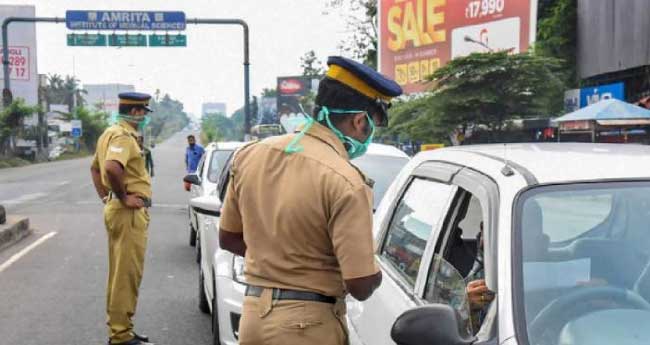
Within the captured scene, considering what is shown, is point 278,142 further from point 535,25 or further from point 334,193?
point 535,25

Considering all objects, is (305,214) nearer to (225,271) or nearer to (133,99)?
(225,271)

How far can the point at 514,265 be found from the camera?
221cm

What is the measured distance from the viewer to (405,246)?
3.28m

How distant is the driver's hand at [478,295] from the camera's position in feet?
7.53

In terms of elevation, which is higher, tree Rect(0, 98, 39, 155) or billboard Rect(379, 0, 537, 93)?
billboard Rect(379, 0, 537, 93)

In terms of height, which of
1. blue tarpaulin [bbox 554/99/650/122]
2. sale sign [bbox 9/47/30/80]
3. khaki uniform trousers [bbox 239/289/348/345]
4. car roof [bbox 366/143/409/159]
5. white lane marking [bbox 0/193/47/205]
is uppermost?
sale sign [bbox 9/47/30/80]

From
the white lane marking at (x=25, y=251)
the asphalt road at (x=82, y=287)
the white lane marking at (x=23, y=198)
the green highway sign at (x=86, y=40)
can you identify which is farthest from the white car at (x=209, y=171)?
the green highway sign at (x=86, y=40)

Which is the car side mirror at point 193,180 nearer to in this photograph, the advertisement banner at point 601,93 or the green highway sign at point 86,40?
the advertisement banner at point 601,93

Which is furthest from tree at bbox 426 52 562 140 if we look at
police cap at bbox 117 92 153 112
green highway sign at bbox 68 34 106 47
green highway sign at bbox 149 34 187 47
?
police cap at bbox 117 92 153 112

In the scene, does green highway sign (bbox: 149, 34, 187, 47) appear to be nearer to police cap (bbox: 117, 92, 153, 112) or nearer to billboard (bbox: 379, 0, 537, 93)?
billboard (bbox: 379, 0, 537, 93)

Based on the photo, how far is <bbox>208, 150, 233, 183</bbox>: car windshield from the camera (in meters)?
9.80

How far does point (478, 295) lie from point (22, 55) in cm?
4970

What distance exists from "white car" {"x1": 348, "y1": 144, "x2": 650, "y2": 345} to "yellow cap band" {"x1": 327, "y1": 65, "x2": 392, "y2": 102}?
0.52 m

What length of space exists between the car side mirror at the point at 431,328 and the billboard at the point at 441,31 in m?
18.5
